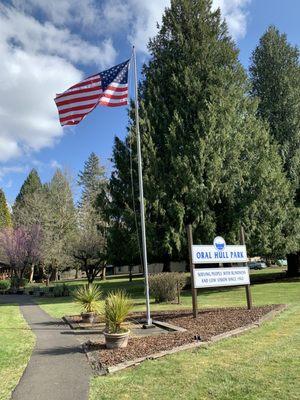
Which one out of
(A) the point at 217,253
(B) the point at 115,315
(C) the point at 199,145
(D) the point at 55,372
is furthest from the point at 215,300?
(D) the point at 55,372

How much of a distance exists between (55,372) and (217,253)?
7.26 m

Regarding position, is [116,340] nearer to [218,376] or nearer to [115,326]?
[115,326]

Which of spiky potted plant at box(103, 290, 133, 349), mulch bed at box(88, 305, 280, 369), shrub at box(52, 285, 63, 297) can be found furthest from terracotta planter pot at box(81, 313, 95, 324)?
shrub at box(52, 285, 63, 297)

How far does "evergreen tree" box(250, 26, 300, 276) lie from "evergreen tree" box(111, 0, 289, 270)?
3756 mm

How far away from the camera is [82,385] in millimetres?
6309

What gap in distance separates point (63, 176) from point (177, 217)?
36.4 m

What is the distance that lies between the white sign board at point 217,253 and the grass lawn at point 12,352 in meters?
5.03

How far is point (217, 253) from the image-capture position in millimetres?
13336

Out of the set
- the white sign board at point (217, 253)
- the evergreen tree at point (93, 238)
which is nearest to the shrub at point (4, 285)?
the evergreen tree at point (93, 238)

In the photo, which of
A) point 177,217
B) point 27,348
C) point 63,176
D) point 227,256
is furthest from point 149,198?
point 63,176

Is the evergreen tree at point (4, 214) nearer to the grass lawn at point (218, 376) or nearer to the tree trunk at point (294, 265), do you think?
the tree trunk at point (294, 265)

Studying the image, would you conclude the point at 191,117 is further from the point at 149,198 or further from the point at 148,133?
the point at 149,198

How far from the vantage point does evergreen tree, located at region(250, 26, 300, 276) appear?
3075 cm

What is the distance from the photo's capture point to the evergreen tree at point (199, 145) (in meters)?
23.8
